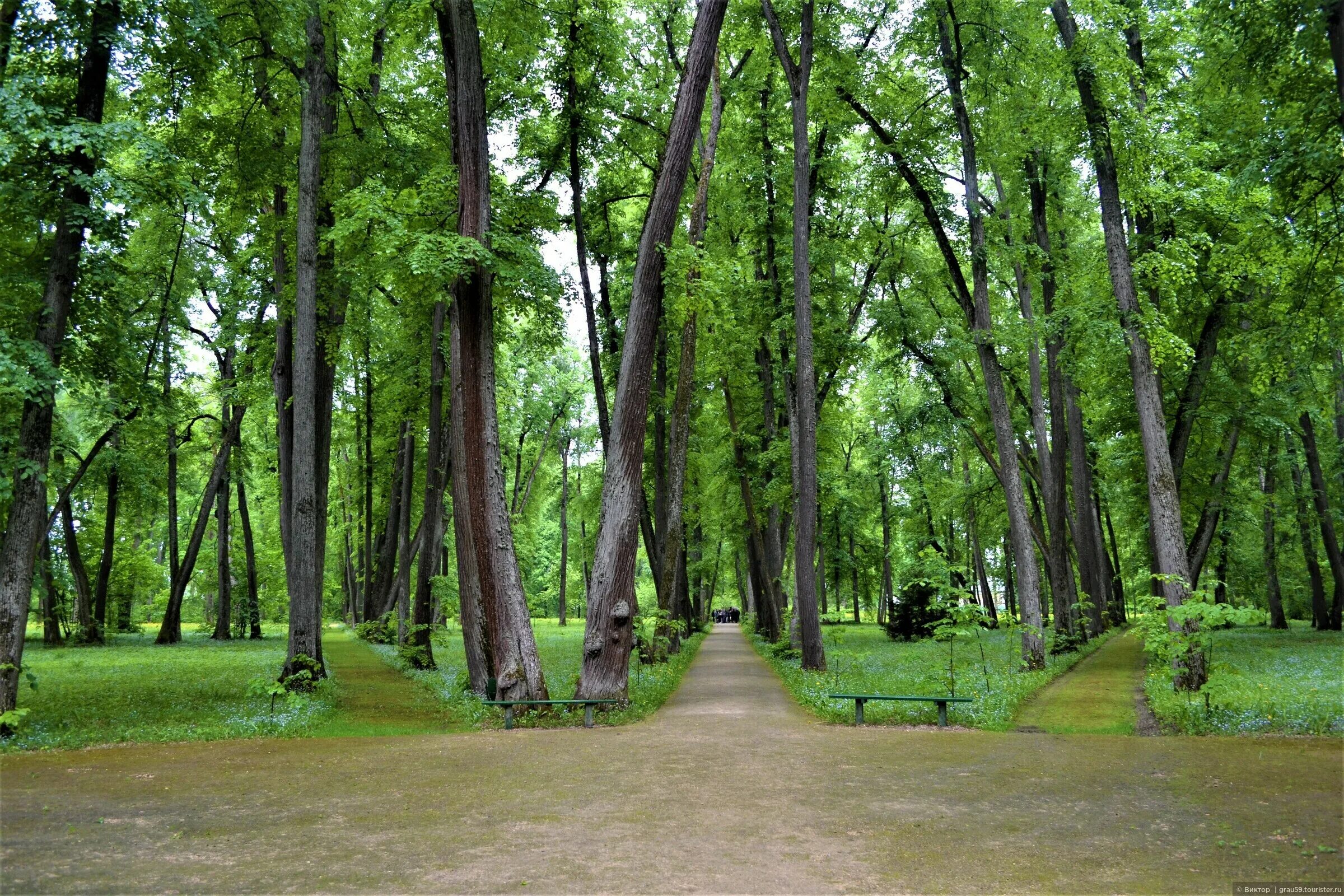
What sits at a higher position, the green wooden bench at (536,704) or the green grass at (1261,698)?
the green wooden bench at (536,704)

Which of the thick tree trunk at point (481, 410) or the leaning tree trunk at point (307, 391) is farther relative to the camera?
the leaning tree trunk at point (307, 391)

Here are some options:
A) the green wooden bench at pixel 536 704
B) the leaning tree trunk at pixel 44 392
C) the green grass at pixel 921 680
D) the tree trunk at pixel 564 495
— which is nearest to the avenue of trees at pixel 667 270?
the leaning tree trunk at pixel 44 392

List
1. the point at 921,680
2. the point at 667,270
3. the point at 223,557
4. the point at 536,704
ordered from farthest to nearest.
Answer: the point at 223,557 → the point at 921,680 → the point at 667,270 → the point at 536,704

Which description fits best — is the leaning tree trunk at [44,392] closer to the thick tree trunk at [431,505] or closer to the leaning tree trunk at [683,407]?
the thick tree trunk at [431,505]

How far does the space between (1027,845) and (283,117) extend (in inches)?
629

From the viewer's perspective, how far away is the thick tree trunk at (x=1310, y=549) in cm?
2453

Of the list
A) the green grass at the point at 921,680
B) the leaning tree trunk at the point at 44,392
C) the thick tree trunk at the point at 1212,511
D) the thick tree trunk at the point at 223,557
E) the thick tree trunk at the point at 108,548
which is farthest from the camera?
the thick tree trunk at the point at 223,557

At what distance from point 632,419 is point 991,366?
8001 millimetres

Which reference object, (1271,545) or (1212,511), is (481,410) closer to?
(1212,511)

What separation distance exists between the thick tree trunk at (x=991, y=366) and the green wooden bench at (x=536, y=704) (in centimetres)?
910

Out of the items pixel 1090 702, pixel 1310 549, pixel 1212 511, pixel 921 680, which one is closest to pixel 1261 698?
pixel 1090 702

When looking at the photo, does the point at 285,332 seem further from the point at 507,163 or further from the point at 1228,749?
the point at 1228,749

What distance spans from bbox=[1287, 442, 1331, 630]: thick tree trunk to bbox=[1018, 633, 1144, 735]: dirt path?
11670 millimetres

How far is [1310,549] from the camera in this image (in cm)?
2503
